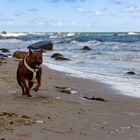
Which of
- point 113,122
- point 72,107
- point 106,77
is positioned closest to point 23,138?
point 113,122

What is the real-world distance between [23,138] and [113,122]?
195 cm

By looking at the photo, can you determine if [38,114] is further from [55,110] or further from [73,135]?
[73,135]

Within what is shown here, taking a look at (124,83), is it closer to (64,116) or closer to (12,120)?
(64,116)

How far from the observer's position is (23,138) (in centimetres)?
540

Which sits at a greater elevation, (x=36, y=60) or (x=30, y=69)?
(x=36, y=60)

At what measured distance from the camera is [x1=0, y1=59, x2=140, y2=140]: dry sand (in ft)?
19.0

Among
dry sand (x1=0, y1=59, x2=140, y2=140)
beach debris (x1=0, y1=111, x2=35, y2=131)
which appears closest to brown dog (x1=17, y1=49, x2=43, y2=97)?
dry sand (x1=0, y1=59, x2=140, y2=140)

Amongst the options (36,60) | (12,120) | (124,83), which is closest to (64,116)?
(12,120)

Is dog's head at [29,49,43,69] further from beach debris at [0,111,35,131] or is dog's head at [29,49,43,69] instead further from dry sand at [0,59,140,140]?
beach debris at [0,111,35,131]

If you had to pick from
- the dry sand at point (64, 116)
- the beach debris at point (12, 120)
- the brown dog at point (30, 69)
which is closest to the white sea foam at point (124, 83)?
the dry sand at point (64, 116)

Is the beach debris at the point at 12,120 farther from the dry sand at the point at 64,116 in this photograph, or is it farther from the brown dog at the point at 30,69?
the brown dog at the point at 30,69

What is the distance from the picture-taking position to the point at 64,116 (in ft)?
23.0

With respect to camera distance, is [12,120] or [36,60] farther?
[36,60]

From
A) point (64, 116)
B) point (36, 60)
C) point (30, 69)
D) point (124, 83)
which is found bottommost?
point (124, 83)
